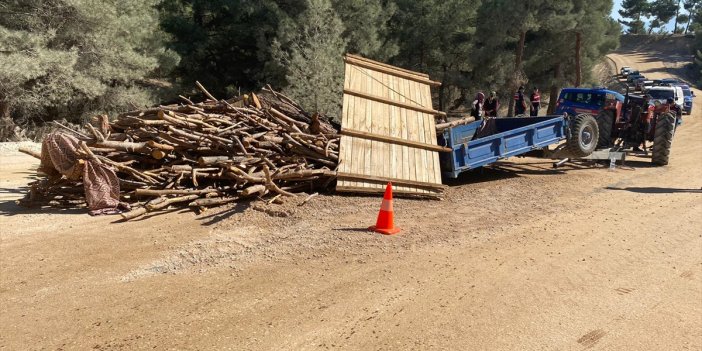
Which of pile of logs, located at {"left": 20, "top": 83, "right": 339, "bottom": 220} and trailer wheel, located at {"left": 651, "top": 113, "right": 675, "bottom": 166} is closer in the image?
pile of logs, located at {"left": 20, "top": 83, "right": 339, "bottom": 220}


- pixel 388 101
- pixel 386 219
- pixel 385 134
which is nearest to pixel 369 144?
pixel 385 134

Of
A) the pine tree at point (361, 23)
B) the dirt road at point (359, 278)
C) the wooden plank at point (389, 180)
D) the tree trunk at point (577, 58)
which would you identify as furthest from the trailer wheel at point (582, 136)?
the tree trunk at point (577, 58)

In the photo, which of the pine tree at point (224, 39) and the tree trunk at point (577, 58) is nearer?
the pine tree at point (224, 39)

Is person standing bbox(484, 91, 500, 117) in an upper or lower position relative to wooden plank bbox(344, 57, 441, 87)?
lower

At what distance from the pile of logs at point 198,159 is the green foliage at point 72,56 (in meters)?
9.10

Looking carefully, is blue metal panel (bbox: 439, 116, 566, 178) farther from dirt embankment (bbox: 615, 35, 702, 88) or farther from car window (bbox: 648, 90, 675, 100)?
dirt embankment (bbox: 615, 35, 702, 88)

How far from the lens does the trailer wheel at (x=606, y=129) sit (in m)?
13.5

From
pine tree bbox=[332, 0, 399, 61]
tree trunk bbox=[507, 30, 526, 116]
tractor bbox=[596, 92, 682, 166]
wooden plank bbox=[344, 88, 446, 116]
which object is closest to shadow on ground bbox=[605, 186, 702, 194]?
tractor bbox=[596, 92, 682, 166]

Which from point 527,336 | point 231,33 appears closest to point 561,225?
point 527,336

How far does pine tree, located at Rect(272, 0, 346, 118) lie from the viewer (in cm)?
2083

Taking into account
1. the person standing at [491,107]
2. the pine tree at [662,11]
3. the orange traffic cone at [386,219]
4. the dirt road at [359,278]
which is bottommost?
the dirt road at [359,278]

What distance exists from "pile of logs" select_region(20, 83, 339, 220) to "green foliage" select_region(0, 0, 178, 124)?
9.10 m

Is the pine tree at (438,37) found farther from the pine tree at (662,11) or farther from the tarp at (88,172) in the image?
the pine tree at (662,11)

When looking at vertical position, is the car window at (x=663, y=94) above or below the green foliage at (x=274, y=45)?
below
